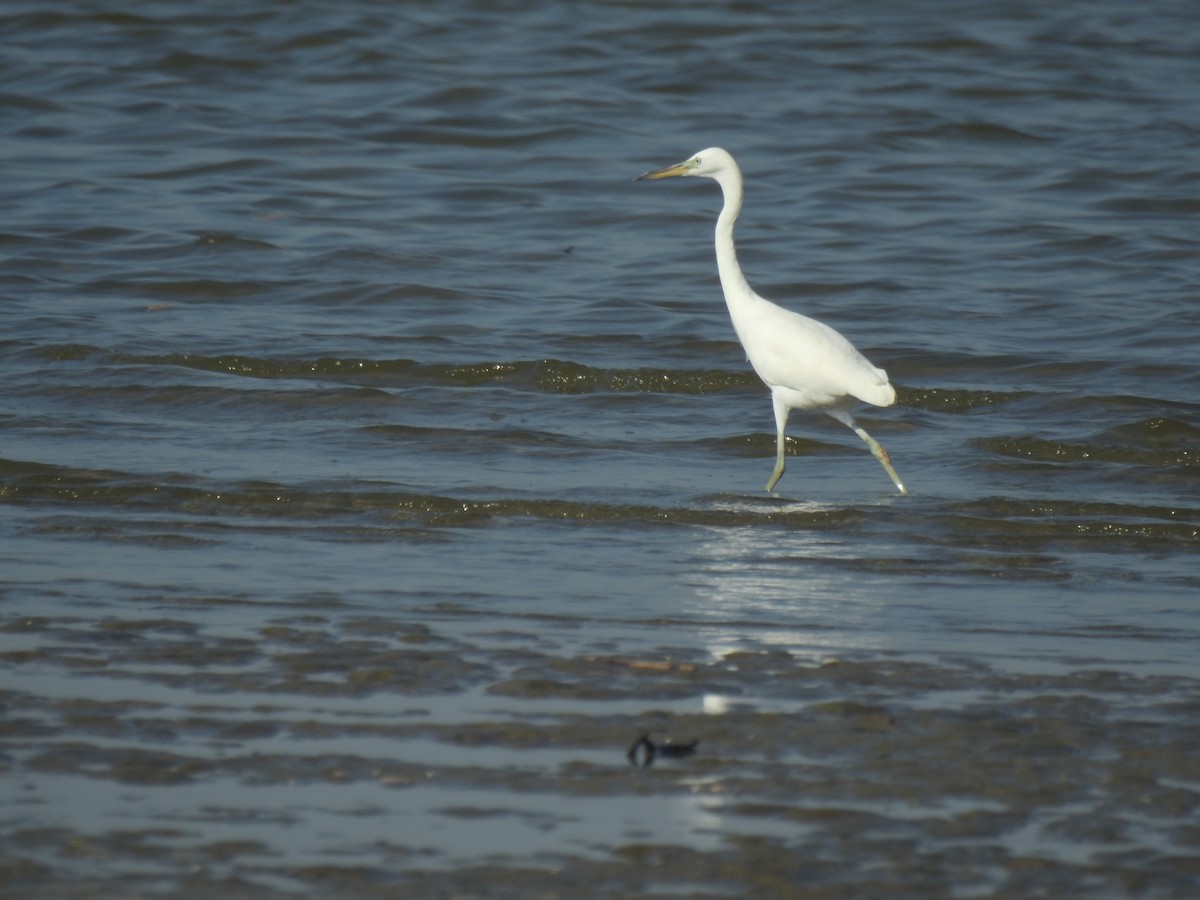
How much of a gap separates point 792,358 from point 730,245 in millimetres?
997

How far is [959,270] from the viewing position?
44.2 feet

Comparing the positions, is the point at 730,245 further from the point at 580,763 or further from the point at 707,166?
the point at 580,763

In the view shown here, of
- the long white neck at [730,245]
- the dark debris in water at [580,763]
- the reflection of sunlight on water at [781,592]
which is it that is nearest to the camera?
the dark debris in water at [580,763]

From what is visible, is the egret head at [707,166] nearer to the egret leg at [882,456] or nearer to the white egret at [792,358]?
the white egret at [792,358]

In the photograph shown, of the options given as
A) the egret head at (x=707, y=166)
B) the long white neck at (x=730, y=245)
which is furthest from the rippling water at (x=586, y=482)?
the egret head at (x=707, y=166)

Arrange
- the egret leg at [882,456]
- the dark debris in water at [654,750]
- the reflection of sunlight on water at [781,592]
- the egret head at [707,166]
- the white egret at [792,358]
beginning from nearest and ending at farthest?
the dark debris in water at [654,750] → the reflection of sunlight on water at [781,592] → the egret leg at [882,456] → the white egret at [792,358] → the egret head at [707,166]

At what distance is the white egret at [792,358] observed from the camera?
26.3ft

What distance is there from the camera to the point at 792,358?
27.1 ft

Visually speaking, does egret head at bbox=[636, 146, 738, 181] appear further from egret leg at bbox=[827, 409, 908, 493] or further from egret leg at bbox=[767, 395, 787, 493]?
egret leg at bbox=[827, 409, 908, 493]

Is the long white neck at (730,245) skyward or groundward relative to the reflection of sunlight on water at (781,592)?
skyward

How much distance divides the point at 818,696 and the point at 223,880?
1.73m

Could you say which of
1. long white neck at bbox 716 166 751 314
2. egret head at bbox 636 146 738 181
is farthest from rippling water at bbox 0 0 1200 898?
egret head at bbox 636 146 738 181

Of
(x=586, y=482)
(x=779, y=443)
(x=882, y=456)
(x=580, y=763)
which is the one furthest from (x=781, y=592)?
(x=779, y=443)

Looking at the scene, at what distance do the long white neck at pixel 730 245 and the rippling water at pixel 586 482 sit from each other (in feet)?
2.73
